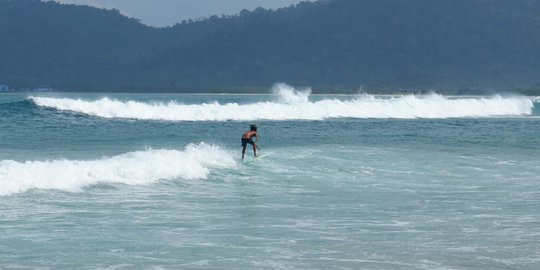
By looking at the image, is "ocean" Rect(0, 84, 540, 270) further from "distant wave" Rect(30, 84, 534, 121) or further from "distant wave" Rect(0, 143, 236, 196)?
"distant wave" Rect(30, 84, 534, 121)

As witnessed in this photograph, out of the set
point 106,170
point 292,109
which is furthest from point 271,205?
point 292,109

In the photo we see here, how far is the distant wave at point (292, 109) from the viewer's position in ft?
193

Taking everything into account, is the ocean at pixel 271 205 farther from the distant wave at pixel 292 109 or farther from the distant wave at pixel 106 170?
the distant wave at pixel 292 109

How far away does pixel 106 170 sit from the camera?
22609 millimetres

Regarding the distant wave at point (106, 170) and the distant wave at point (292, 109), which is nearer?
the distant wave at point (106, 170)

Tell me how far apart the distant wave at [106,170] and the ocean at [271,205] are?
4 cm

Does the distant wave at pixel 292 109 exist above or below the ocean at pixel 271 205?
above

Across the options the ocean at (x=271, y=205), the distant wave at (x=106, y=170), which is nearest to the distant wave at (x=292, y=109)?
the ocean at (x=271, y=205)

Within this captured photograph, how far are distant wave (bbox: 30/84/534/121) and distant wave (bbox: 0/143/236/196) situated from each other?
1275 inches

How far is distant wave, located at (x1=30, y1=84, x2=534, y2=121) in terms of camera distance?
59.0 m

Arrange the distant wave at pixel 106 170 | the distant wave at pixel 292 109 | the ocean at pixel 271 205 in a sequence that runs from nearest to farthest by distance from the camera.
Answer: the ocean at pixel 271 205
the distant wave at pixel 106 170
the distant wave at pixel 292 109

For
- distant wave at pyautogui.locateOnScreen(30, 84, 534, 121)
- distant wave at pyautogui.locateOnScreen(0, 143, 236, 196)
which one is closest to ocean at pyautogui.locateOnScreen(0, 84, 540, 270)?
distant wave at pyautogui.locateOnScreen(0, 143, 236, 196)

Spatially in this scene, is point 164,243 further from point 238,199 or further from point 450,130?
point 450,130

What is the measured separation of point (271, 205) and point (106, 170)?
4.82m
